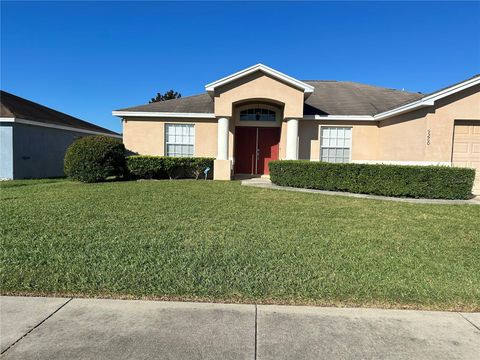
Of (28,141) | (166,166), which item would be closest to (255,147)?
(166,166)

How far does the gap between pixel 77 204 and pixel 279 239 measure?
226 inches

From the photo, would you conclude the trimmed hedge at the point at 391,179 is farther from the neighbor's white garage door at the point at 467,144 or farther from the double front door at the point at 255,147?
the double front door at the point at 255,147

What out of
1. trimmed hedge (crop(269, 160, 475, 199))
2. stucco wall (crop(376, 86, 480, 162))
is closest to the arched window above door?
trimmed hedge (crop(269, 160, 475, 199))

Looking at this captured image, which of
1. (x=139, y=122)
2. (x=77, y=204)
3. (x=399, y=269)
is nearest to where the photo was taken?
(x=399, y=269)

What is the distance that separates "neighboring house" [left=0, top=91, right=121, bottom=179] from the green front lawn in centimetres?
941

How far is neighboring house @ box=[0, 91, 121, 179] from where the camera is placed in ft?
55.1

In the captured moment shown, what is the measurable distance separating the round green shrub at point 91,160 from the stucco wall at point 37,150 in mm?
5332

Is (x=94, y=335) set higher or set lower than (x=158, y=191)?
lower

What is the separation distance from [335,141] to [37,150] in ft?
52.4

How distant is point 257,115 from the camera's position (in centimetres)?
1695

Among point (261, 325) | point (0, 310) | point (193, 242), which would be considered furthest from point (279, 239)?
point (0, 310)

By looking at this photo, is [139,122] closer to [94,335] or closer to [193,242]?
[193,242]

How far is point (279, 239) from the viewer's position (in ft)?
20.2

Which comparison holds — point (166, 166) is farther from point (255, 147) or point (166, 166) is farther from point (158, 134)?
point (255, 147)
